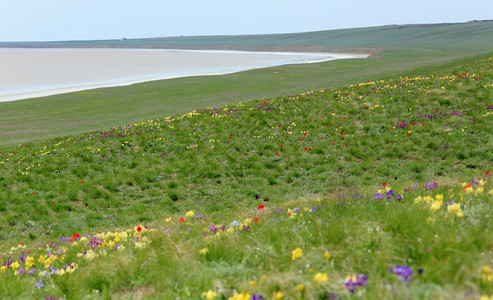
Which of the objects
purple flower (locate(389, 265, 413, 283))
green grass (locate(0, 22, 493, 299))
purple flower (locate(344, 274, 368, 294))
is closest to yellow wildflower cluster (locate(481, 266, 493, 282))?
green grass (locate(0, 22, 493, 299))

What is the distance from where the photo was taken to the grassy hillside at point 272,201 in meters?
4.37

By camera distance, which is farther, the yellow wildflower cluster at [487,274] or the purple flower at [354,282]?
the purple flower at [354,282]

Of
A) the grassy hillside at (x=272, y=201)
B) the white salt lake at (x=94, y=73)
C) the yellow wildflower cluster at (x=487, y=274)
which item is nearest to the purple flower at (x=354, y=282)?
the grassy hillside at (x=272, y=201)

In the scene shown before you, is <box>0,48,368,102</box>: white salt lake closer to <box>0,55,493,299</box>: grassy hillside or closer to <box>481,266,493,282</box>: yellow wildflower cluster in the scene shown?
<box>0,55,493,299</box>: grassy hillside

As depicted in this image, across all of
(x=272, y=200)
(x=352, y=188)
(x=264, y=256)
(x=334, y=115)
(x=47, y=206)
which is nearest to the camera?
(x=264, y=256)

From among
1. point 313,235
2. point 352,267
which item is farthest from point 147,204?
point 352,267

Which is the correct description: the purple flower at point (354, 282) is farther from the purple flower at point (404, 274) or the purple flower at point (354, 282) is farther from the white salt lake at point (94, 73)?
the white salt lake at point (94, 73)

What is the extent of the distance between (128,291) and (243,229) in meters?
2.07

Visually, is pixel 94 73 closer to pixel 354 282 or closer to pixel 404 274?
pixel 354 282

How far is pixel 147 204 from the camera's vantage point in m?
15.3

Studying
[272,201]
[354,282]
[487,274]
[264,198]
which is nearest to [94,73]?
[264,198]

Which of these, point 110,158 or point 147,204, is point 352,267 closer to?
point 147,204

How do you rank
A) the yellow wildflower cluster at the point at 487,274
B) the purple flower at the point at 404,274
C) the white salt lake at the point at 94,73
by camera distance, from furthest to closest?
1. the white salt lake at the point at 94,73
2. the purple flower at the point at 404,274
3. the yellow wildflower cluster at the point at 487,274

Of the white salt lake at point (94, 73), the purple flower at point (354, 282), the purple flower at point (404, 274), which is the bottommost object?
the purple flower at point (354, 282)
